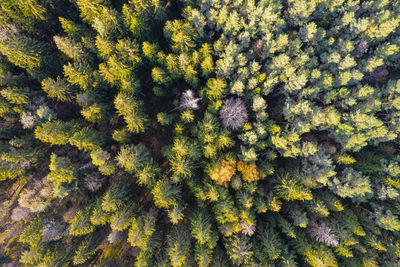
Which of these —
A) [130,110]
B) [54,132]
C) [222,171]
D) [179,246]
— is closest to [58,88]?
[54,132]

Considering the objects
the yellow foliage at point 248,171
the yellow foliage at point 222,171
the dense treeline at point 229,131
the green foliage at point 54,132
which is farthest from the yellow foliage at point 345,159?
the green foliage at point 54,132

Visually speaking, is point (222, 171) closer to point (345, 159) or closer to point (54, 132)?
point (345, 159)

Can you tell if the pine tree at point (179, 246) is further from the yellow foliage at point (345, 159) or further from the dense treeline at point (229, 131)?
the yellow foliage at point (345, 159)

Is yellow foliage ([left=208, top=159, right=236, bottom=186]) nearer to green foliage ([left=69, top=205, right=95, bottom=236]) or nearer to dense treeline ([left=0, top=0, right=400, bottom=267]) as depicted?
dense treeline ([left=0, top=0, right=400, bottom=267])

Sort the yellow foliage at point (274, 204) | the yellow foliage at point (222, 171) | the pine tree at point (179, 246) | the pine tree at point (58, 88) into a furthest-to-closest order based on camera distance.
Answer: the pine tree at point (58, 88)
the yellow foliage at point (222, 171)
the yellow foliage at point (274, 204)
the pine tree at point (179, 246)

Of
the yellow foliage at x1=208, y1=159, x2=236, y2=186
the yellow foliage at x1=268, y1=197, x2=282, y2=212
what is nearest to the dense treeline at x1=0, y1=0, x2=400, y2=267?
the yellow foliage at x1=208, y1=159, x2=236, y2=186
